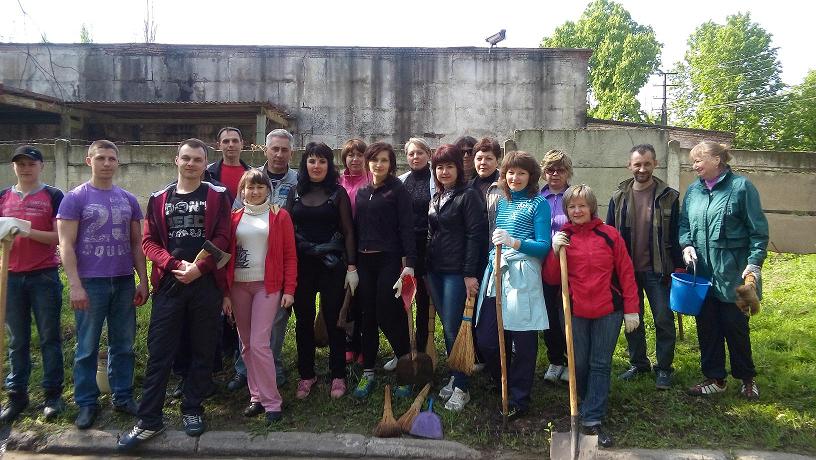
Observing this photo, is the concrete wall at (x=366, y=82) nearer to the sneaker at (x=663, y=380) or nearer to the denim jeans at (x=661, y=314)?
the denim jeans at (x=661, y=314)

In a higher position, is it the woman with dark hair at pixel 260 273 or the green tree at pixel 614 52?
the green tree at pixel 614 52

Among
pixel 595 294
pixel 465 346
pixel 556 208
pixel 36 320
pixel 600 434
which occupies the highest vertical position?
pixel 556 208

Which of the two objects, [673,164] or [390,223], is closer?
[390,223]

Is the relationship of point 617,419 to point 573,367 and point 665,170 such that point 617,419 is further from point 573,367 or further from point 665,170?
point 665,170

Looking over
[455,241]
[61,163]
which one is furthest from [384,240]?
[61,163]

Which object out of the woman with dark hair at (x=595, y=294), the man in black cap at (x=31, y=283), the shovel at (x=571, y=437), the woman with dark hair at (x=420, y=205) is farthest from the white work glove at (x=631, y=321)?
the man in black cap at (x=31, y=283)

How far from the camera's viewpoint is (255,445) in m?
3.67

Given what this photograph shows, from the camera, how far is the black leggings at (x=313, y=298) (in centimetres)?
407

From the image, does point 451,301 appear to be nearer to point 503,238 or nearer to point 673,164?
point 503,238

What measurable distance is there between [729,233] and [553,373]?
1.66 metres

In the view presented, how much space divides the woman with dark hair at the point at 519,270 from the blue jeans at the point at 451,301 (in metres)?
0.18

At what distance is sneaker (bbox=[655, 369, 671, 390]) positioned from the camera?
419cm

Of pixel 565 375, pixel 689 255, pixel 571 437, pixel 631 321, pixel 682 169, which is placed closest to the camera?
pixel 571 437

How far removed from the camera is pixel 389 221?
160 inches
